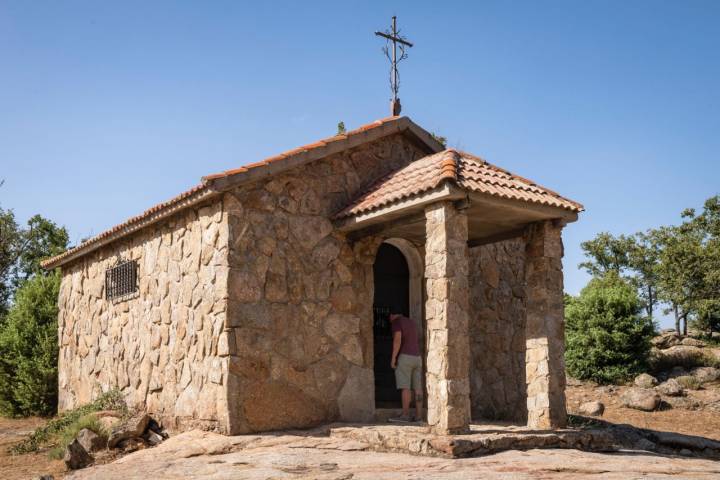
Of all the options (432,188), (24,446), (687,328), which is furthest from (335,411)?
(687,328)

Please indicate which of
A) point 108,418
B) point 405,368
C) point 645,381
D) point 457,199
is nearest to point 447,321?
point 457,199

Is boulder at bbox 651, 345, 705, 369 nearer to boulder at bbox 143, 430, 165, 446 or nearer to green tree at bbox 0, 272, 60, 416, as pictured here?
boulder at bbox 143, 430, 165, 446

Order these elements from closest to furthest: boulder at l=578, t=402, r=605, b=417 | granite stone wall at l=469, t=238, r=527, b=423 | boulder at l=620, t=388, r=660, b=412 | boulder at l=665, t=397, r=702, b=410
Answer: granite stone wall at l=469, t=238, r=527, b=423
boulder at l=578, t=402, r=605, b=417
boulder at l=620, t=388, r=660, b=412
boulder at l=665, t=397, r=702, b=410

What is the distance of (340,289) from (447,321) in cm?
225

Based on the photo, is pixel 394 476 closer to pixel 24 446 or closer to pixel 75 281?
pixel 24 446

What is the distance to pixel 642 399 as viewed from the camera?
16.1 metres

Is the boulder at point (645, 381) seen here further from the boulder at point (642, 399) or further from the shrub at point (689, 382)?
the boulder at point (642, 399)

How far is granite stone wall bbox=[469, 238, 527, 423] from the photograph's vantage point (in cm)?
1166

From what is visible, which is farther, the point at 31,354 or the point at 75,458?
the point at 31,354

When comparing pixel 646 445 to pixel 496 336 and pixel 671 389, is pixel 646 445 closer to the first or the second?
pixel 496 336

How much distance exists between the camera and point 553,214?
9.65 meters

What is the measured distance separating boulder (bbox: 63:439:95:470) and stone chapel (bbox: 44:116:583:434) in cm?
125

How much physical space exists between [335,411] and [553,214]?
399cm

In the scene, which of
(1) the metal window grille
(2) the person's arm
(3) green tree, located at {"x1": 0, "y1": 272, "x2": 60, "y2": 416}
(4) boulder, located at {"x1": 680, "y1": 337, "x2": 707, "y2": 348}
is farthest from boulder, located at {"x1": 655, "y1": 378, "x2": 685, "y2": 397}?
(3) green tree, located at {"x1": 0, "y1": 272, "x2": 60, "y2": 416}
